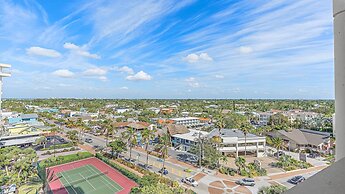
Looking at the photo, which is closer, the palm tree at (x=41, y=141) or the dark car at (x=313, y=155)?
the dark car at (x=313, y=155)

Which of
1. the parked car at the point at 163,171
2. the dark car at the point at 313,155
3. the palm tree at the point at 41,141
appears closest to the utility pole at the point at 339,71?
the parked car at the point at 163,171

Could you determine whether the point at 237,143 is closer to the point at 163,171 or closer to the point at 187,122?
A: the point at 163,171

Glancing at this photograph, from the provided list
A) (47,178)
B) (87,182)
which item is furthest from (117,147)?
(47,178)

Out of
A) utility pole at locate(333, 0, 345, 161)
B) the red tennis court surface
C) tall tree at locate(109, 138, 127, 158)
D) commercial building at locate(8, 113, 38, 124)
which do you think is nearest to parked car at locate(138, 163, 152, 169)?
the red tennis court surface

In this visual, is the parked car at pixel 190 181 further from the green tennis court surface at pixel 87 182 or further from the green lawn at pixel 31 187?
the green lawn at pixel 31 187

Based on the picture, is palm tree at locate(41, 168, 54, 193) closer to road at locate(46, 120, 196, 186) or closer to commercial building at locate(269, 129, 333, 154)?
road at locate(46, 120, 196, 186)
